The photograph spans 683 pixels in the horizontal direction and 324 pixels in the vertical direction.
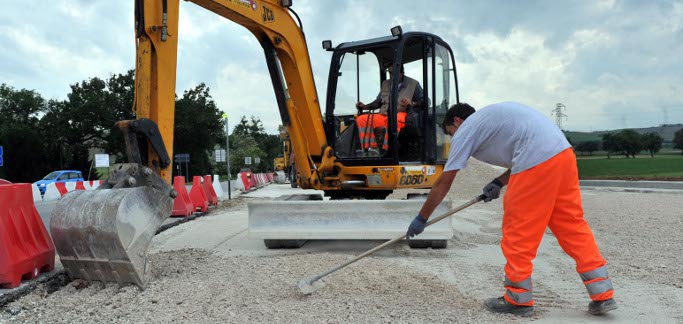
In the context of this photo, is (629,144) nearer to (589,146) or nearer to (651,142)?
(651,142)

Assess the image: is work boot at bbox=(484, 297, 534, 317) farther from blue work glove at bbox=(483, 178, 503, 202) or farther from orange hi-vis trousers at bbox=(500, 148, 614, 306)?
blue work glove at bbox=(483, 178, 503, 202)

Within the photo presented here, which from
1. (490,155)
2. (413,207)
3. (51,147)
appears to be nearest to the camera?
(490,155)

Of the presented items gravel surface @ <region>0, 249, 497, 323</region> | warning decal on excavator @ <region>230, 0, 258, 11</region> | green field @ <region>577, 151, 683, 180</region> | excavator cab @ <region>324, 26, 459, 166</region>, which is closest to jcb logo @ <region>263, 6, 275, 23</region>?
warning decal on excavator @ <region>230, 0, 258, 11</region>

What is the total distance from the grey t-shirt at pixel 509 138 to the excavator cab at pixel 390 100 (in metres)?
2.79

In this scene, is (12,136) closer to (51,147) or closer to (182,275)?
(51,147)

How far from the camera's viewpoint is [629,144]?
24422 millimetres

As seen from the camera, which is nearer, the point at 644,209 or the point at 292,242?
the point at 292,242

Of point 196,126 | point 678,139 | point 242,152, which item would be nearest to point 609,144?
point 678,139

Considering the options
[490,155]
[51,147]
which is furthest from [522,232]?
[51,147]

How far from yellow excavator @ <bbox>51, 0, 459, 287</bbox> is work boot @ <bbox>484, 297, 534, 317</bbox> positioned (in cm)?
228

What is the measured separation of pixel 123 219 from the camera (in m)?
4.20

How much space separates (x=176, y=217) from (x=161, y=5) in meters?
6.53

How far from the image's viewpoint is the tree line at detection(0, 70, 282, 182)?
128 ft

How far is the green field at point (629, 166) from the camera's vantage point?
939 inches
